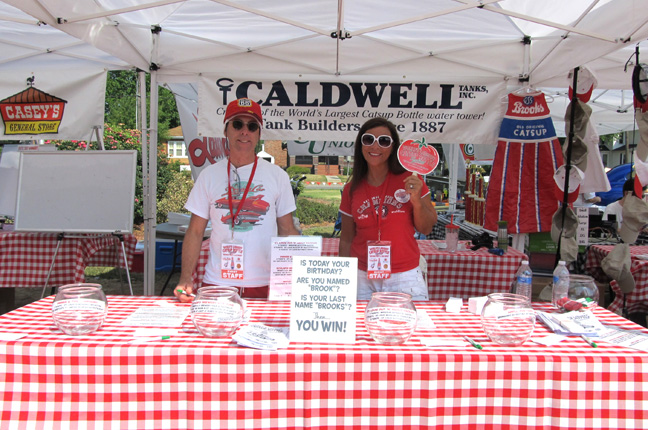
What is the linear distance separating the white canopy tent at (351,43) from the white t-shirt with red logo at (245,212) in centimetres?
135

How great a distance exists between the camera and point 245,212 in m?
2.27

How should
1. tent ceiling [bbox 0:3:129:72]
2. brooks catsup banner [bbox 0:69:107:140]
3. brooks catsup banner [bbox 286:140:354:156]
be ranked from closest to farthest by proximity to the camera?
tent ceiling [bbox 0:3:129:72], brooks catsup banner [bbox 0:69:107:140], brooks catsup banner [bbox 286:140:354:156]

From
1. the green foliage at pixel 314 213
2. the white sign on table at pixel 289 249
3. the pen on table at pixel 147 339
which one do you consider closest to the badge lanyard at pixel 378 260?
the white sign on table at pixel 289 249

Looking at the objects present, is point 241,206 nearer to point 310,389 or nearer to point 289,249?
point 289,249

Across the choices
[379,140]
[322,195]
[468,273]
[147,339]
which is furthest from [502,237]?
[322,195]

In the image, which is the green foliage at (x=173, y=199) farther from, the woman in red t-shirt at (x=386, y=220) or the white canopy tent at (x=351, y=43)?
the woman in red t-shirt at (x=386, y=220)

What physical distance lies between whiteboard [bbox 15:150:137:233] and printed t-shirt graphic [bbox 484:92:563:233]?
3.50 m

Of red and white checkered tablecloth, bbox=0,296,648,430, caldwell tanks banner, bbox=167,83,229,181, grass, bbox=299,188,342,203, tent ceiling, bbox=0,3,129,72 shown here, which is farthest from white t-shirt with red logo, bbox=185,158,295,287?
grass, bbox=299,188,342,203

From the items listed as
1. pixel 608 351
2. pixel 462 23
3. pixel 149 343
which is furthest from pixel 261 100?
pixel 608 351

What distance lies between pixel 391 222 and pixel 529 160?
2.66 m

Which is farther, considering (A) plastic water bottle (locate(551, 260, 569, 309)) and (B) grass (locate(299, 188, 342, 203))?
(B) grass (locate(299, 188, 342, 203))

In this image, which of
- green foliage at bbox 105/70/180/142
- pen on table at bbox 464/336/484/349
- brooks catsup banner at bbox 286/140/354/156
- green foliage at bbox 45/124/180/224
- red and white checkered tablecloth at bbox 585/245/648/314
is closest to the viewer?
pen on table at bbox 464/336/484/349

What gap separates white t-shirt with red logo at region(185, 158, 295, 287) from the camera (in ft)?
7.39

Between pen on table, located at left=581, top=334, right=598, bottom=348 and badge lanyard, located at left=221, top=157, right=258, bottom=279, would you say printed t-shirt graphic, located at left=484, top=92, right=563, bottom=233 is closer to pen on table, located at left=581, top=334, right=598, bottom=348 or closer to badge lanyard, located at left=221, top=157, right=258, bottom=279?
pen on table, located at left=581, top=334, right=598, bottom=348
